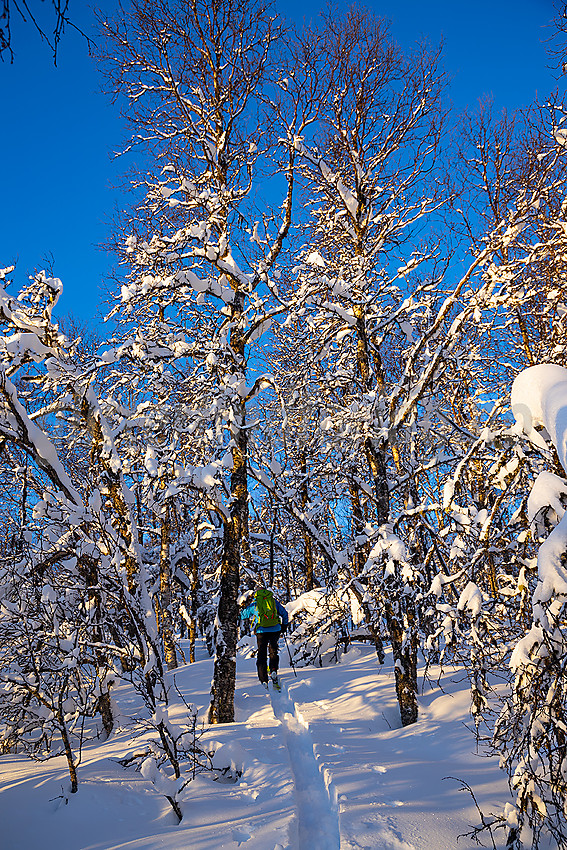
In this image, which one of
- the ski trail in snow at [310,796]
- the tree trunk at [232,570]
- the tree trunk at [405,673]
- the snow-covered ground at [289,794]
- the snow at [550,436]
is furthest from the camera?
the tree trunk at [232,570]

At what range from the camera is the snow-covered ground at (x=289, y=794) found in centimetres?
344

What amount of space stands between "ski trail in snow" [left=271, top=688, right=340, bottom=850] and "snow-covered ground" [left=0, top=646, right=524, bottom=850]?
0.01m

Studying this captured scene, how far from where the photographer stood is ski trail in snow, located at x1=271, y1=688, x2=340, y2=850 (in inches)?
142

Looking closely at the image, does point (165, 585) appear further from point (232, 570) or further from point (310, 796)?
point (310, 796)

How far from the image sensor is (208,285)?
6.70m

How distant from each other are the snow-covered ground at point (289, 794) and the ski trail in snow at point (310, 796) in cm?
1

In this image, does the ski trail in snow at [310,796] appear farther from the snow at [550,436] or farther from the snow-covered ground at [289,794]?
the snow at [550,436]

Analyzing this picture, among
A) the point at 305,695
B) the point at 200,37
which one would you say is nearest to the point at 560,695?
the point at 305,695

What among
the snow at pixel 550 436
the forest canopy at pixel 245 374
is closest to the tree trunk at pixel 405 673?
the forest canopy at pixel 245 374

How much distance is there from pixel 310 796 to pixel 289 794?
243mm

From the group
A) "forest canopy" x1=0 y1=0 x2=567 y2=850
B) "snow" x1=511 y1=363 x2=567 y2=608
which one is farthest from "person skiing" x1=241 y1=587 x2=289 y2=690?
"snow" x1=511 y1=363 x2=567 y2=608

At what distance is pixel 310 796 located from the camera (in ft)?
14.5

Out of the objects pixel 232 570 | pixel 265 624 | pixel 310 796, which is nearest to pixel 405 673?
pixel 310 796

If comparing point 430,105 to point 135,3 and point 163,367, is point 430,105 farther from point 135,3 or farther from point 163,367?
point 163,367
